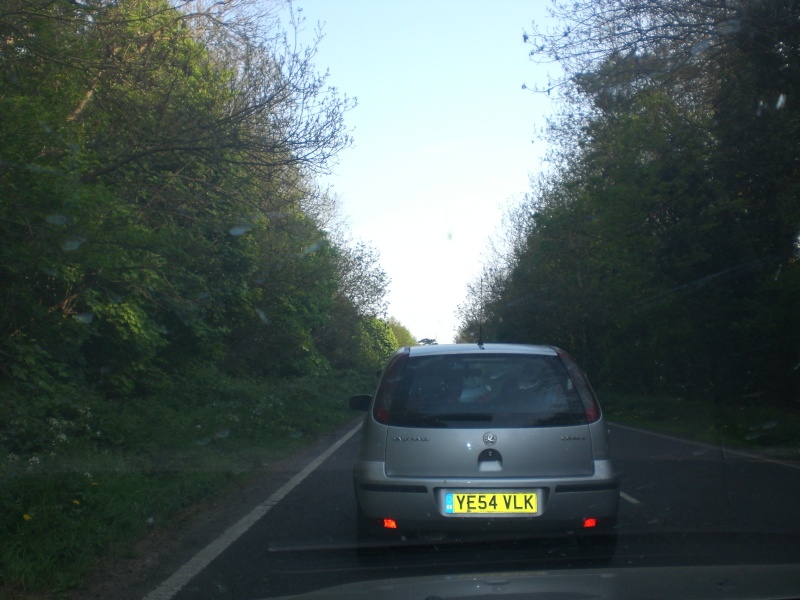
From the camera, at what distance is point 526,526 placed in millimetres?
5664

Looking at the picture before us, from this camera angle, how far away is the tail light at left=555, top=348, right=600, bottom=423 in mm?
6008

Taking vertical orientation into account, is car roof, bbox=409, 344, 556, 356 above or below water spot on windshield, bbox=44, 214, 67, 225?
below

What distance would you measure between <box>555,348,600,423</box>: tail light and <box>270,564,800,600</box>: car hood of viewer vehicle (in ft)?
6.32

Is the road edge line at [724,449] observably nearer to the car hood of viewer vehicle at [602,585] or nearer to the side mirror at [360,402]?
the side mirror at [360,402]

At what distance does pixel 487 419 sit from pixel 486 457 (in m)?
0.26

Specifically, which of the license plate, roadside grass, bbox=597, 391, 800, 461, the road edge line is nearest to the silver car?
the license plate

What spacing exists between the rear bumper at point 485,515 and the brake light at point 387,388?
0.45m

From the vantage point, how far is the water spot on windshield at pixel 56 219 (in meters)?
10.8

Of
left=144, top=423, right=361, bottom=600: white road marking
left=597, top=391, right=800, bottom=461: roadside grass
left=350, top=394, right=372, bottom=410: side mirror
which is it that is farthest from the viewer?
left=597, top=391, right=800, bottom=461: roadside grass

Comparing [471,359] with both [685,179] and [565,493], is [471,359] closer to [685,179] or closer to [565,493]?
[565,493]

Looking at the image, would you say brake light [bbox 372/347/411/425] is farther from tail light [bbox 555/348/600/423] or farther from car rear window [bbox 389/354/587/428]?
tail light [bbox 555/348/600/423]

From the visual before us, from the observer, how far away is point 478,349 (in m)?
6.35

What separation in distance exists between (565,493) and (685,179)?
18.8 meters

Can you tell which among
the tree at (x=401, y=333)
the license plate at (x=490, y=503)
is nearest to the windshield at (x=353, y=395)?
the license plate at (x=490, y=503)
